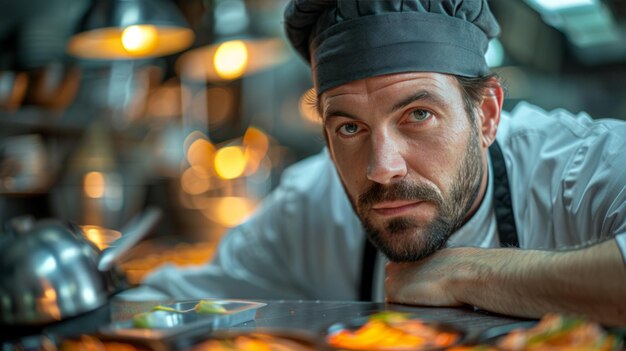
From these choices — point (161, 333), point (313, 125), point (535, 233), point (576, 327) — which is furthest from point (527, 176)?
point (313, 125)

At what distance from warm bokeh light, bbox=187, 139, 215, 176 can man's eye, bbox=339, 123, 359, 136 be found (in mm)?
4305

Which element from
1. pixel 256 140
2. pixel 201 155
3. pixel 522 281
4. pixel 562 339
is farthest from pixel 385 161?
pixel 256 140

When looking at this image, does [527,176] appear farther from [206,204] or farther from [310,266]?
[206,204]

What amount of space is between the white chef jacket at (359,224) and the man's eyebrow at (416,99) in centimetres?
40

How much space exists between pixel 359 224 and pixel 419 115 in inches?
27.6

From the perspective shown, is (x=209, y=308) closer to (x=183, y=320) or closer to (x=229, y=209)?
(x=183, y=320)

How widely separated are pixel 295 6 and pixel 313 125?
5.46 meters

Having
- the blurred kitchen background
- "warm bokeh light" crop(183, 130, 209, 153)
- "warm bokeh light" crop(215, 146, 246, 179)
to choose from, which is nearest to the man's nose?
the blurred kitchen background

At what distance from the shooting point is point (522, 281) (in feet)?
4.21

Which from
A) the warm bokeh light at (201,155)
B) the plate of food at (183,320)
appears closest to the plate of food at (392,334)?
the plate of food at (183,320)

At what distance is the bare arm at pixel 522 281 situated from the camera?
1182mm

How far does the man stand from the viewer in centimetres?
129

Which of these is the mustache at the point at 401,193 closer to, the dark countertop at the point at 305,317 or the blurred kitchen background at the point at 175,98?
the dark countertop at the point at 305,317

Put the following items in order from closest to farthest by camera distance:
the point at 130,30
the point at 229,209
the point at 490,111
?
the point at 490,111
the point at 130,30
the point at 229,209
